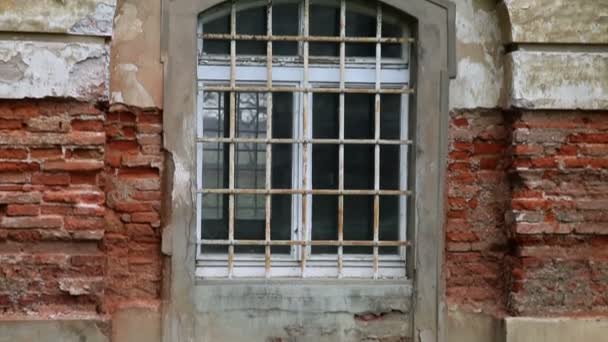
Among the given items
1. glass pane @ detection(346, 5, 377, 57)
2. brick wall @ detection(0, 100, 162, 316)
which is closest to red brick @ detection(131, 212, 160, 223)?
brick wall @ detection(0, 100, 162, 316)

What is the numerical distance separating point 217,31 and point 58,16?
0.92 meters

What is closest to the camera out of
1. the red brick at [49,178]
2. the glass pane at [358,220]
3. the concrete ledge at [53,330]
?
the concrete ledge at [53,330]

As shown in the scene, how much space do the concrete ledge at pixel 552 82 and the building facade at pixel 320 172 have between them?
0.5 inches

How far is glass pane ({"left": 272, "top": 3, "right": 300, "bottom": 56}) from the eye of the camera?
16.9ft

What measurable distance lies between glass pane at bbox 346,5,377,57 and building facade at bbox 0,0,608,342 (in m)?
0.01

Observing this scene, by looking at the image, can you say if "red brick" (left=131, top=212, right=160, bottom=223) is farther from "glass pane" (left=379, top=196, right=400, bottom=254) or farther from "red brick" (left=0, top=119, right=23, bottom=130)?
"glass pane" (left=379, top=196, right=400, bottom=254)

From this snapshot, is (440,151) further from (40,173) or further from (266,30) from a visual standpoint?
(40,173)

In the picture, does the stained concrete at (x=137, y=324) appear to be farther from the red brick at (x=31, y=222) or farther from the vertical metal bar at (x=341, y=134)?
the vertical metal bar at (x=341, y=134)

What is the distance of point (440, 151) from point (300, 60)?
3.23 ft

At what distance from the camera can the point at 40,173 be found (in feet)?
15.5

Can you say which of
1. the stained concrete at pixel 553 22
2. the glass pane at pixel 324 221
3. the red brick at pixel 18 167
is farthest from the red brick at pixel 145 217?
the stained concrete at pixel 553 22

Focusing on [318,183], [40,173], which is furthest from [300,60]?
[40,173]

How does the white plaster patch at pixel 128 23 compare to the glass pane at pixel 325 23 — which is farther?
the glass pane at pixel 325 23

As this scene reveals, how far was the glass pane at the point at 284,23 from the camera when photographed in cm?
515
